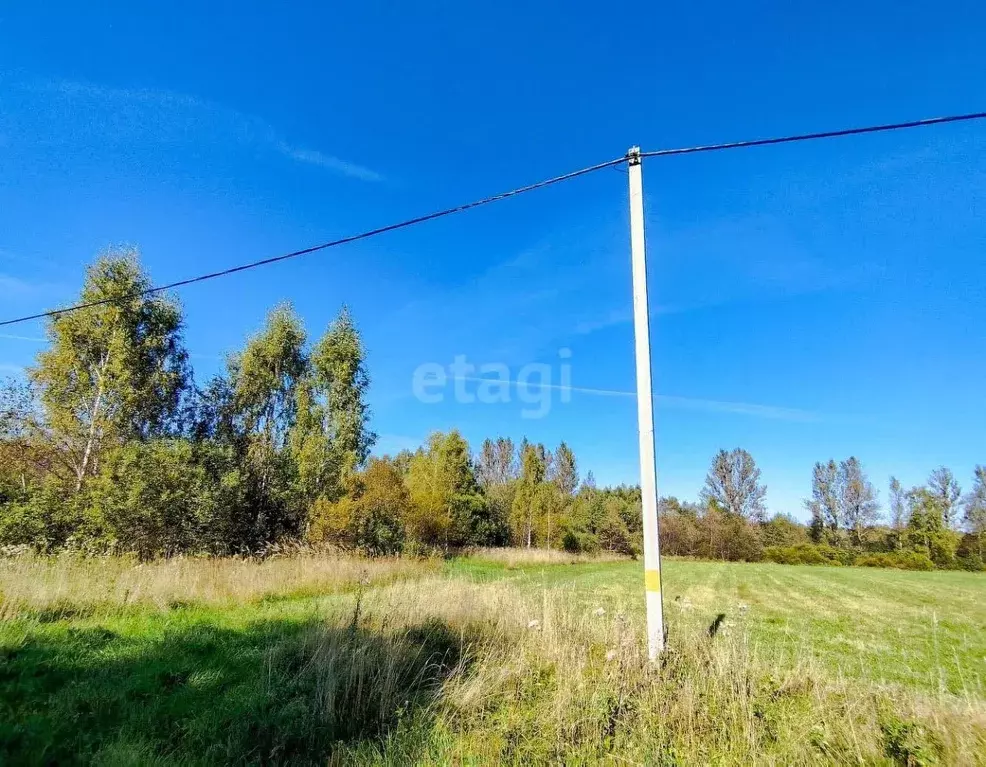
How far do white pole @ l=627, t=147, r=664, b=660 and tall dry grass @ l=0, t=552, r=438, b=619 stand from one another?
7.60 m

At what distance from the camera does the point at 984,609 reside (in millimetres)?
13188

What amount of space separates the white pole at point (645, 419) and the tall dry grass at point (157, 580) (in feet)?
25.0

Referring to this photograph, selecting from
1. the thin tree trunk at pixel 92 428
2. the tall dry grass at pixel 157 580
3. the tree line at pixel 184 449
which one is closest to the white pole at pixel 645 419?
the tall dry grass at pixel 157 580

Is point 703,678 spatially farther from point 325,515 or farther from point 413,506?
point 413,506

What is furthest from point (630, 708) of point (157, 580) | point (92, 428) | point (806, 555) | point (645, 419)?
point (806, 555)

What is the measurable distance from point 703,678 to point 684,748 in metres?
0.75

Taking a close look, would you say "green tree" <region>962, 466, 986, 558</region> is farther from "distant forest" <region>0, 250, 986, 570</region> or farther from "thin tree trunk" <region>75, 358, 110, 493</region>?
"thin tree trunk" <region>75, 358, 110, 493</region>

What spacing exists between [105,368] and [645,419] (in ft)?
60.3

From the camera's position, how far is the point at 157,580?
8133 millimetres

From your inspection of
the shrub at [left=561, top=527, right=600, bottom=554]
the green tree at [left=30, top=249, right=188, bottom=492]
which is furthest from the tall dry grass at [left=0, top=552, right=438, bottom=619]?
the shrub at [left=561, top=527, right=600, bottom=554]

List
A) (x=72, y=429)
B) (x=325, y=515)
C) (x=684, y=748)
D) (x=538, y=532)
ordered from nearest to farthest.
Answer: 1. (x=684, y=748)
2. (x=72, y=429)
3. (x=325, y=515)
4. (x=538, y=532)

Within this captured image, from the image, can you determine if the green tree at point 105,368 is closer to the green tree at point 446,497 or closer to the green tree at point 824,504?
the green tree at point 446,497

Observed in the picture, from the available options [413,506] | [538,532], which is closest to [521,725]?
[413,506]

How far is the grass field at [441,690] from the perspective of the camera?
3090mm
